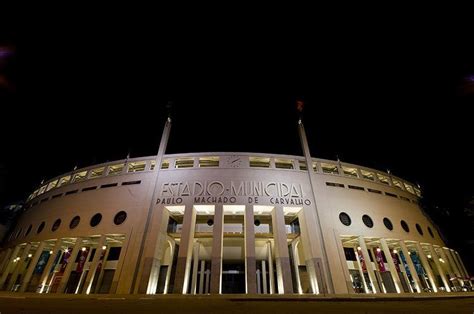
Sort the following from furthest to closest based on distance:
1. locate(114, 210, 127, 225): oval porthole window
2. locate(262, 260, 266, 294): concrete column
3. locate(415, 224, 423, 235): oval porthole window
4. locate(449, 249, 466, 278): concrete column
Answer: locate(449, 249, 466, 278): concrete column, locate(415, 224, 423, 235): oval porthole window, locate(262, 260, 266, 294): concrete column, locate(114, 210, 127, 225): oval porthole window

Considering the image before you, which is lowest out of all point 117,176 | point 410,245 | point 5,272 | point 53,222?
point 5,272

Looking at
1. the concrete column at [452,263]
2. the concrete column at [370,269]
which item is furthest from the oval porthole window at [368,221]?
the concrete column at [452,263]

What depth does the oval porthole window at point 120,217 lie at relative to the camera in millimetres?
20797

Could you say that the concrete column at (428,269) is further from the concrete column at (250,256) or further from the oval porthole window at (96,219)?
the oval porthole window at (96,219)

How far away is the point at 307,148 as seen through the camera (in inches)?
983

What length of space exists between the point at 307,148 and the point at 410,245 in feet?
51.7

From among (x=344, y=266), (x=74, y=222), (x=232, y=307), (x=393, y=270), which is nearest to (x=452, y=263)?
(x=393, y=270)

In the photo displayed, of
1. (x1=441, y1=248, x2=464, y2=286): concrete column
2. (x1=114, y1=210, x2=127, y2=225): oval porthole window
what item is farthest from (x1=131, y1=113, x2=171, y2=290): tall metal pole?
(x1=441, y1=248, x2=464, y2=286): concrete column

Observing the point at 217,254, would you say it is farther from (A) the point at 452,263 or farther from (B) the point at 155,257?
→ (A) the point at 452,263

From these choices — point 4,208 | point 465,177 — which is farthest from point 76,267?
point 465,177

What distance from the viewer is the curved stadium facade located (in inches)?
739

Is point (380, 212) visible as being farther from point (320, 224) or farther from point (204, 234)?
point (204, 234)

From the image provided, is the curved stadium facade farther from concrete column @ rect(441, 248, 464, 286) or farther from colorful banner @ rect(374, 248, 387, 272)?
concrete column @ rect(441, 248, 464, 286)

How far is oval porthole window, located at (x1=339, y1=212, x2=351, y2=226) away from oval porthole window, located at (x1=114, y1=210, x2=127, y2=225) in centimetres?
2104
